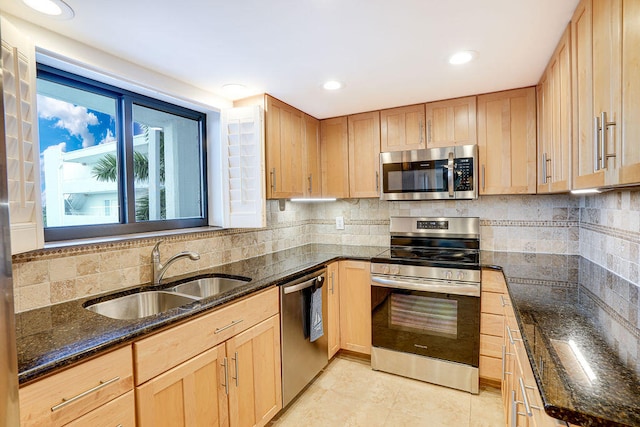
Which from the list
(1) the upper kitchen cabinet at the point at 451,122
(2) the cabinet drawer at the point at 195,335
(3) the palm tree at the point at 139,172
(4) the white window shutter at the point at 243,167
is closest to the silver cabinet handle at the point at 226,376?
(2) the cabinet drawer at the point at 195,335

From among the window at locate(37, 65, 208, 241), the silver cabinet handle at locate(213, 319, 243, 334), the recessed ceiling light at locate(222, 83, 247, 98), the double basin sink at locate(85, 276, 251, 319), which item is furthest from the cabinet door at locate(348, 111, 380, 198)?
the silver cabinet handle at locate(213, 319, 243, 334)

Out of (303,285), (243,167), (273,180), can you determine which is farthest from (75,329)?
(273,180)

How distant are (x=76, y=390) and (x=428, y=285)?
2.06m

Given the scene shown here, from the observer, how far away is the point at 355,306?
8.71ft

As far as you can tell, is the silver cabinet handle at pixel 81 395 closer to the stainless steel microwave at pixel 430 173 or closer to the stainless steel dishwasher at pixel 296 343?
the stainless steel dishwasher at pixel 296 343

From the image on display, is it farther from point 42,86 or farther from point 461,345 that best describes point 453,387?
point 42,86

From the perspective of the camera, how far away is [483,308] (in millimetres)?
2195

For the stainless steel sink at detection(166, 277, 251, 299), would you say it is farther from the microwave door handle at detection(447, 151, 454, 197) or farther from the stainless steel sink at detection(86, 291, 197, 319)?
the microwave door handle at detection(447, 151, 454, 197)

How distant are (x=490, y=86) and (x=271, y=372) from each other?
2.47 meters

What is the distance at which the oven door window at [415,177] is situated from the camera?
8.28ft

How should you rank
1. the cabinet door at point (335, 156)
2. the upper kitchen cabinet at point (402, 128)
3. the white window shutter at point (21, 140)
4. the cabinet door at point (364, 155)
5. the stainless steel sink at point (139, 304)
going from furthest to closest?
1. the cabinet door at point (335, 156)
2. the cabinet door at point (364, 155)
3. the upper kitchen cabinet at point (402, 128)
4. the stainless steel sink at point (139, 304)
5. the white window shutter at point (21, 140)

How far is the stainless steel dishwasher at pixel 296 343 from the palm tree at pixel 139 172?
1051 mm

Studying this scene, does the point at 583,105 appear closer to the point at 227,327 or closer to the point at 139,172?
the point at 227,327

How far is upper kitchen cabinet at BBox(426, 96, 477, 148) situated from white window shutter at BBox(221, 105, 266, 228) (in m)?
1.39
